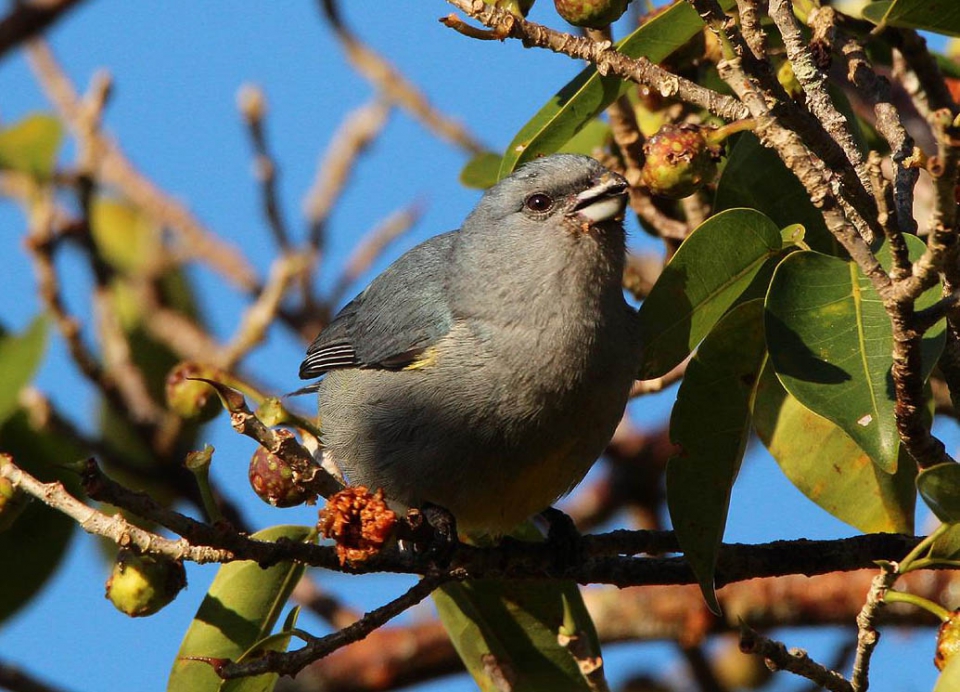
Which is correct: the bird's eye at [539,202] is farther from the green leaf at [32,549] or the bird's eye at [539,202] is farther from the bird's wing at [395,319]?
the green leaf at [32,549]

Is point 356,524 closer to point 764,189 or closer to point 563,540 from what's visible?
point 563,540

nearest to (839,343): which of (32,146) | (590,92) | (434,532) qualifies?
(590,92)

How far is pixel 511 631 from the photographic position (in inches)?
168

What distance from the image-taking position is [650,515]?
6090 millimetres

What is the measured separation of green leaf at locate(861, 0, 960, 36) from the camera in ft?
10.4

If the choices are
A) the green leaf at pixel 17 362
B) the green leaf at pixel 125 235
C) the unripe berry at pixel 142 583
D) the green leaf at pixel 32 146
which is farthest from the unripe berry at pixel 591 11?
the green leaf at pixel 125 235

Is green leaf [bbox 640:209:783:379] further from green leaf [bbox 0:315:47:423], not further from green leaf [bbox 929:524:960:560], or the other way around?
green leaf [bbox 0:315:47:423]

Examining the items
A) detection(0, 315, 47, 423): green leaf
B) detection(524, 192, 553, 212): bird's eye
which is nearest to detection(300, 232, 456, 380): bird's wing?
detection(524, 192, 553, 212): bird's eye

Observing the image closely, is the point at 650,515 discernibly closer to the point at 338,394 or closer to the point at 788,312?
the point at 338,394

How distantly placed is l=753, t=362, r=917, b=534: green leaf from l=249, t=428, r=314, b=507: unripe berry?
4.44 ft

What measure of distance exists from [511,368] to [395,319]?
2.35 feet

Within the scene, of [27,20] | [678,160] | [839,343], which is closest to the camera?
[839,343]

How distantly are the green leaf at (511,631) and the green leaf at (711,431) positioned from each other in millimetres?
918

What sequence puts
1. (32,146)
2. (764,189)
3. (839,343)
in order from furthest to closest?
(32,146) < (764,189) < (839,343)
